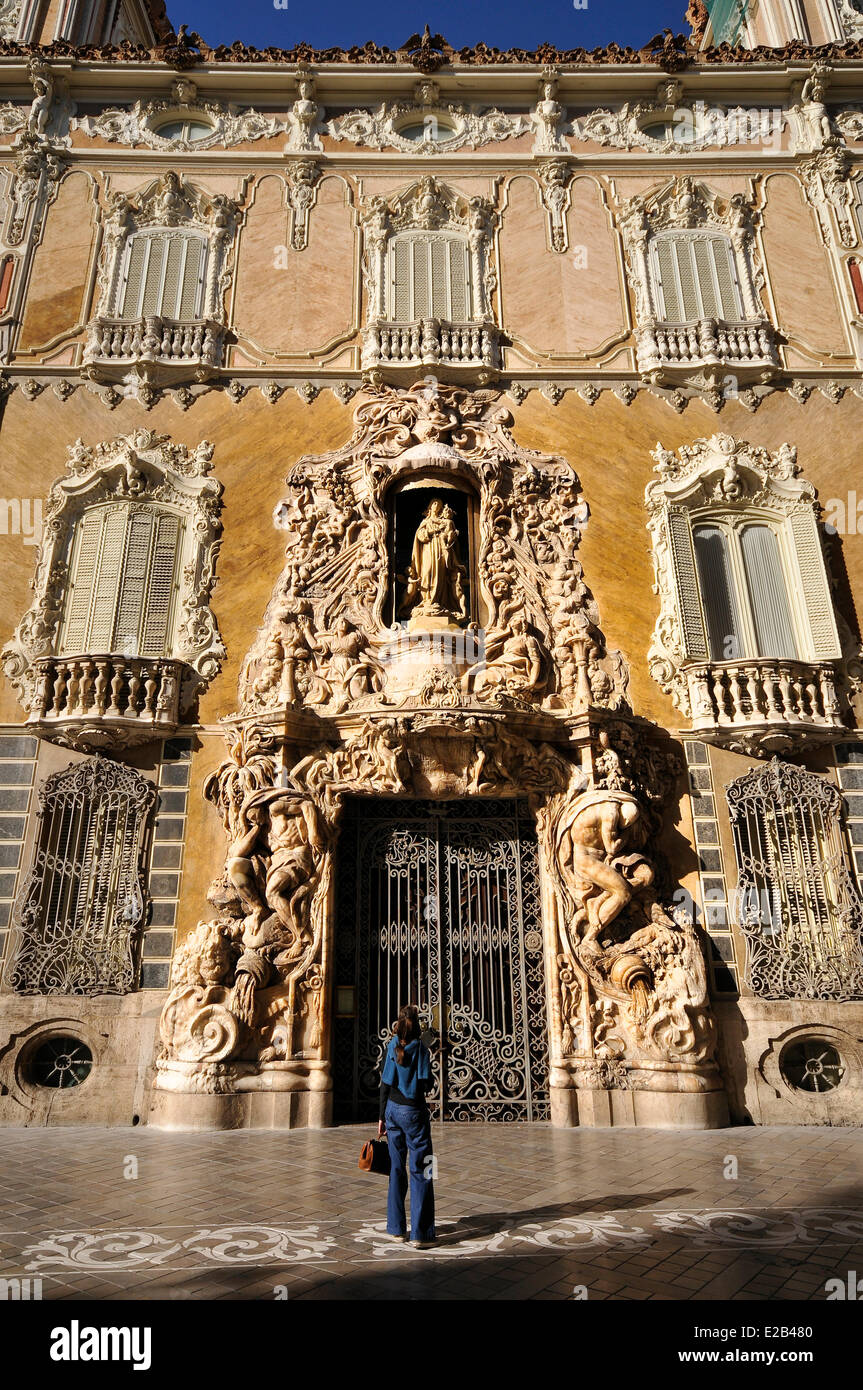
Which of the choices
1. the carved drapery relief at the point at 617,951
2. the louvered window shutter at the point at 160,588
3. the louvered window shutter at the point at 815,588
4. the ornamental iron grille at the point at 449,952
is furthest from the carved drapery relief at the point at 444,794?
the louvered window shutter at the point at 815,588

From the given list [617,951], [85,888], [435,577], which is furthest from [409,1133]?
[435,577]

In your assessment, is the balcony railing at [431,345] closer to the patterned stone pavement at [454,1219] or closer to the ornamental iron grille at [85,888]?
the ornamental iron grille at [85,888]

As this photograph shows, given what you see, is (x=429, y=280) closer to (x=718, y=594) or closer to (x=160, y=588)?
(x=160, y=588)

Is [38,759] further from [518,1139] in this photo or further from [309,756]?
[518,1139]

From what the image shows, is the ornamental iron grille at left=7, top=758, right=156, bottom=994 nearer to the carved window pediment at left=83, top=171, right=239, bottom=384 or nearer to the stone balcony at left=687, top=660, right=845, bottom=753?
the carved window pediment at left=83, top=171, right=239, bottom=384

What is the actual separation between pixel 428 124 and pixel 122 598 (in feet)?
38.3

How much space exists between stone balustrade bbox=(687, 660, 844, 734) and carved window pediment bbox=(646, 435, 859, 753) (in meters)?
0.01

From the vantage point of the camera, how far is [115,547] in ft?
44.6

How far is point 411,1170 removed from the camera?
572cm

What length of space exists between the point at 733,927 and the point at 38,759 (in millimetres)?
9332

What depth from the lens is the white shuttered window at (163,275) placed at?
51.5 ft

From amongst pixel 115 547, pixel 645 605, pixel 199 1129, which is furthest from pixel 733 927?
pixel 115 547

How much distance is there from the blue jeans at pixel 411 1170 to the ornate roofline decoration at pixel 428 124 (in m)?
17.3
